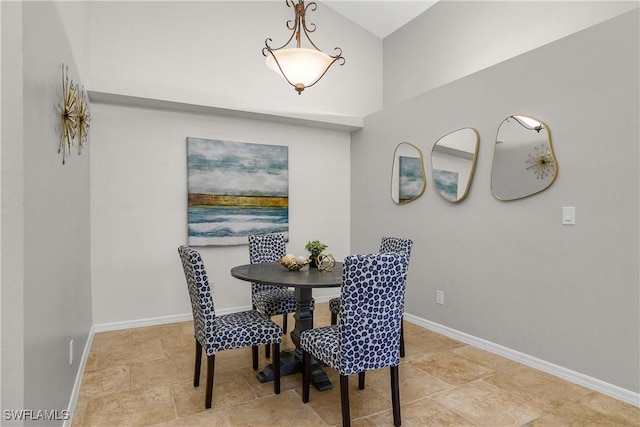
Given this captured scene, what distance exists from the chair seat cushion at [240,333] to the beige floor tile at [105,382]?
80cm

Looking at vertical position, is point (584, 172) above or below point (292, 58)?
below

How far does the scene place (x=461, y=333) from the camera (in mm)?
3510


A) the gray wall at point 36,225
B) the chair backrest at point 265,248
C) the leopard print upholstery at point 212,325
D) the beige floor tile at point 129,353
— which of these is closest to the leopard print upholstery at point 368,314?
the leopard print upholstery at point 212,325

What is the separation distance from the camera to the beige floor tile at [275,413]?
215 centimetres

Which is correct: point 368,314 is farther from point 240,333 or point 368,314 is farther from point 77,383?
point 77,383

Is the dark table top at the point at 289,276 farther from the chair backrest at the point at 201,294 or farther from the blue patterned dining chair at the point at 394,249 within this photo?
the blue patterned dining chair at the point at 394,249

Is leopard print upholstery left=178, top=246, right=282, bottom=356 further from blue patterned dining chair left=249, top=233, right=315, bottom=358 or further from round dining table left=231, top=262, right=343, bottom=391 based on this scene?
blue patterned dining chair left=249, top=233, right=315, bottom=358

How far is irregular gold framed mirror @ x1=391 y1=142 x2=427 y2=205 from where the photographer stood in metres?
4.01

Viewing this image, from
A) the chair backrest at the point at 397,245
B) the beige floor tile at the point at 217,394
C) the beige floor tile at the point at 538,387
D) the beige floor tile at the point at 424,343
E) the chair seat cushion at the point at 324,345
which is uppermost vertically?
the chair backrest at the point at 397,245

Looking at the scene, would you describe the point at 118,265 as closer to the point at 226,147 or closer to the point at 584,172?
the point at 226,147

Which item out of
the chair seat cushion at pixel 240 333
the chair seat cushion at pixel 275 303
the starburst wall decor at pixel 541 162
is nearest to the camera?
the chair seat cushion at pixel 240 333

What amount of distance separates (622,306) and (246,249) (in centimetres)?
343

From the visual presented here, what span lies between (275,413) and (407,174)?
2.79 meters

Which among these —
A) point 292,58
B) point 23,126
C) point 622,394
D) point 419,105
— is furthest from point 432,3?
point 23,126
